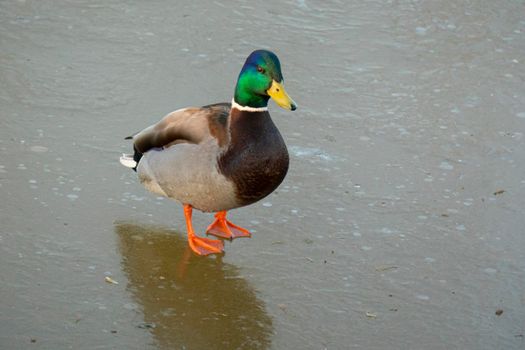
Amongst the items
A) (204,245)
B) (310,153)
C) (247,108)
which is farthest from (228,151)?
(310,153)

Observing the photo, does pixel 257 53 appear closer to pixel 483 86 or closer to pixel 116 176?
pixel 116 176

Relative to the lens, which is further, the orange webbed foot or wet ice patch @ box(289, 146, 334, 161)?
wet ice patch @ box(289, 146, 334, 161)

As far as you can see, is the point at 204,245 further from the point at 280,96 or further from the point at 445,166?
the point at 445,166

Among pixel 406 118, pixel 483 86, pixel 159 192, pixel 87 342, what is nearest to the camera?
pixel 87 342

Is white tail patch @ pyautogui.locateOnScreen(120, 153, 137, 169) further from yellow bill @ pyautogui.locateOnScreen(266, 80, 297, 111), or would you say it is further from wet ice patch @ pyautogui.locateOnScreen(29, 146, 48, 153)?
yellow bill @ pyautogui.locateOnScreen(266, 80, 297, 111)

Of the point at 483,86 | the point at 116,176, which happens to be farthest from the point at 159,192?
the point at 483,86

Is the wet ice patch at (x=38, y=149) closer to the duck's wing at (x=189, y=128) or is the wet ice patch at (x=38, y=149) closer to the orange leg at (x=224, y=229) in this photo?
the duck's wing at (x=189, y=128)

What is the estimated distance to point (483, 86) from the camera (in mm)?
6469

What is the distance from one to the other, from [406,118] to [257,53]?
6.39 feet

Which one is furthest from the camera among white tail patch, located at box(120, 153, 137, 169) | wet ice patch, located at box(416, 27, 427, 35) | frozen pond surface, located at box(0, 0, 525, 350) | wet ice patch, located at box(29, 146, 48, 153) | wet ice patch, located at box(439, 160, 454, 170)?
wet ice patch, located at box(416, 27, 427, 35)

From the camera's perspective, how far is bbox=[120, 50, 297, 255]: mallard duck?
4293mm

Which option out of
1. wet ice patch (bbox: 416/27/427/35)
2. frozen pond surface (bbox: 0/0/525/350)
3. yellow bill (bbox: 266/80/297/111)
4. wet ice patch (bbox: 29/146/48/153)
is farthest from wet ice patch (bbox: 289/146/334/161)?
wet ice patch (bbox: 416/27/427/35)

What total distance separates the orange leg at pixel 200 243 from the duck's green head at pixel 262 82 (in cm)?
65

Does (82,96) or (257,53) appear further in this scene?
(82,96)
